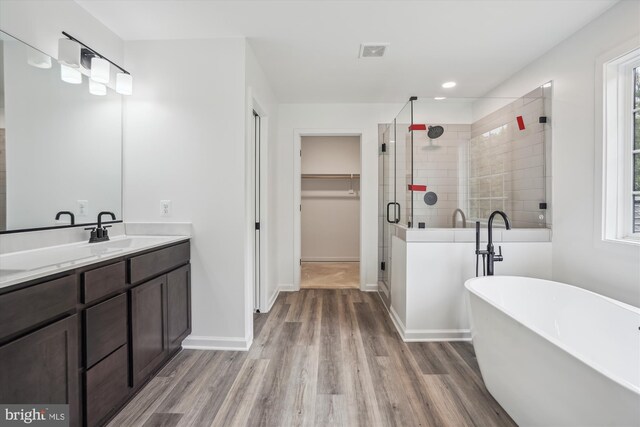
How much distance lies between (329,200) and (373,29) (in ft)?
12.1

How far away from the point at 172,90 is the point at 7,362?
2001mm

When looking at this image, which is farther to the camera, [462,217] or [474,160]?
[474,160]


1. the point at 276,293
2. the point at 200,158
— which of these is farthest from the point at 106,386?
the point at 276,293

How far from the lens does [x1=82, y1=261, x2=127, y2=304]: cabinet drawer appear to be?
1393 mm

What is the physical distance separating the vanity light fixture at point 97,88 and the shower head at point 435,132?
8.75 ft

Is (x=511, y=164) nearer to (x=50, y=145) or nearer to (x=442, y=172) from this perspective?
(x=442, y=172)

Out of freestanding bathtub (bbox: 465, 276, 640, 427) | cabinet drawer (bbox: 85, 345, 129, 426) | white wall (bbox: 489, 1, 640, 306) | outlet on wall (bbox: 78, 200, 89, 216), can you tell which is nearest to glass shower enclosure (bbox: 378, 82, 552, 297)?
white wall (bbox: 489, 1, 640, 306)

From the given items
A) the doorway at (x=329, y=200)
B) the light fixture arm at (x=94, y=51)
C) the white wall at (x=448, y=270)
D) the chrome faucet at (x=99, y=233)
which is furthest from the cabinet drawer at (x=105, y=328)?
the doorway at (x=329, y=200)

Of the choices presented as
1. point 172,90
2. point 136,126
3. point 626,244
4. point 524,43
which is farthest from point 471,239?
point 136,126

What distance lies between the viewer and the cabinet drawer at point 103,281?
4.57ft

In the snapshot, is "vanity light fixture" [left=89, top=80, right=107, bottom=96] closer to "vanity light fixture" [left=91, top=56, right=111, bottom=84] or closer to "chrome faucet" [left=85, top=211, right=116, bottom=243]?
"vanity light fixture" [left=91, top=56, right=111, bottom=84]

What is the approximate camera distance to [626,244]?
74.6 inches

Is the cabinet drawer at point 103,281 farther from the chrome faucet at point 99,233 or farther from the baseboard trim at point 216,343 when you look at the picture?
the baseboard trim at point 216,343

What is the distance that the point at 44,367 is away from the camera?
1171 mm
